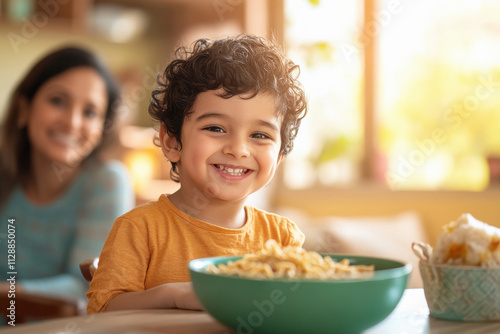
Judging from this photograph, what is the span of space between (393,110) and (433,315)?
10.2ft

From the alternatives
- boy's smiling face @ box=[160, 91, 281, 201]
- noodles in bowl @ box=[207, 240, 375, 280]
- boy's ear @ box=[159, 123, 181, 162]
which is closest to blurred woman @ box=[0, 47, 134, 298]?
boy's ear @ box=[159, 123, 181, 162]

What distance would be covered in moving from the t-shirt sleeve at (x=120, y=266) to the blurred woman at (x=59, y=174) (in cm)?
103

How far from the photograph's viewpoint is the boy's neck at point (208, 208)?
1.15 meters

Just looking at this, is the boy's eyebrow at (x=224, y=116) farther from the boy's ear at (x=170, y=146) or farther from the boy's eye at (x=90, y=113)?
the boy's eye at (x=90, y=113)

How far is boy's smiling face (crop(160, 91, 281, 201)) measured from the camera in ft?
3.55

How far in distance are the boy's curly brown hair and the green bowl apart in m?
0.47

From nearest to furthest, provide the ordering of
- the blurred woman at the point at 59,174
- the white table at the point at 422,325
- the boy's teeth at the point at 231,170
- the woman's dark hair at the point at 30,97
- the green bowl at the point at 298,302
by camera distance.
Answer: the green bowl at the point at 298,302, the white table at the point at 422,325, the boy's teeth at the point at 231,170, the blurred woman at the point at 59,174, the woman's dark hair at the point at 30,97

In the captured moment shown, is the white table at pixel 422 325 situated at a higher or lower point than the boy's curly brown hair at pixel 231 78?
lower

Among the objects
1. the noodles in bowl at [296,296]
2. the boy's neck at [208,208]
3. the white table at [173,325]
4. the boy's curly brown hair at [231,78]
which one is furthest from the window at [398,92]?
the noodles in bowl at [296,296]

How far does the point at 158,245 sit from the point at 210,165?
17 centimetres

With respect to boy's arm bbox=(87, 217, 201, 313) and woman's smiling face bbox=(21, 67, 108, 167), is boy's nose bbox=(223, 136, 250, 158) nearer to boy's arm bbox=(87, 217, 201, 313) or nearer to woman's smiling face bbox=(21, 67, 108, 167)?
boy's arm bbox=(87, 217, 201, 313)

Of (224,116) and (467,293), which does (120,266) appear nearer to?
(224,116)

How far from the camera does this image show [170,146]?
1.21m

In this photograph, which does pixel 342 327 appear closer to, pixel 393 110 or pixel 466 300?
pixel 466 300
